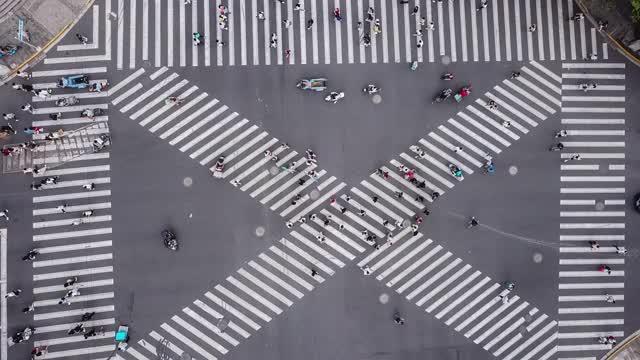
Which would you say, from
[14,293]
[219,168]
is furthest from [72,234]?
[219,168]

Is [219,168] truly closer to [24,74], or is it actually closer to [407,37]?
[24,74]

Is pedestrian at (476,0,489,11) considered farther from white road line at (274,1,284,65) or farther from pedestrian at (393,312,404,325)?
pedestrian at (393,312,404,325)

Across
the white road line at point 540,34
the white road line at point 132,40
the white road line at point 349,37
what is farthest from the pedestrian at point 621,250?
the white road line at point 132,40

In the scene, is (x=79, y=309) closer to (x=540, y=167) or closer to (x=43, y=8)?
(x=43, y=8)

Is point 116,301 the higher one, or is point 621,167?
point 621,167

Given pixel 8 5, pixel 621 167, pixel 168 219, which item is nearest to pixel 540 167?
pixel 621 167

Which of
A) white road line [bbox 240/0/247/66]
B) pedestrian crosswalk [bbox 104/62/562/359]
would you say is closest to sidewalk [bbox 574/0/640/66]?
pedestrian crosswalk [bbox 104/62/562/359]
